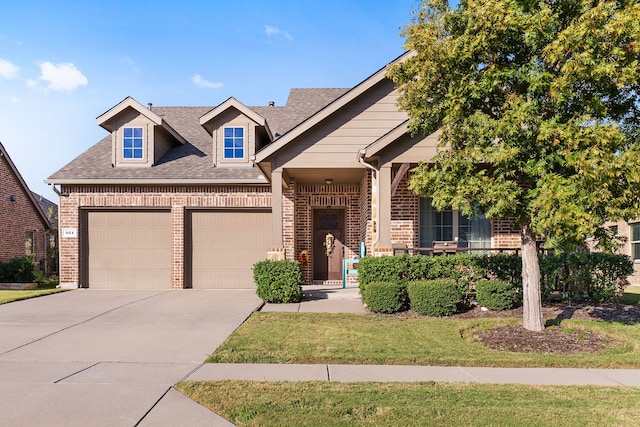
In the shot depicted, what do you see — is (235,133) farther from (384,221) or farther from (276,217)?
(384,221)

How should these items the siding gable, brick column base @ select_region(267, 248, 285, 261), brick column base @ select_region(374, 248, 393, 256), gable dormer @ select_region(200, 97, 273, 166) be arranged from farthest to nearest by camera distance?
gable dormer @ select_region(200, 97, 273, 166), the siding gable, brick column base @ select_region(267, 248, 285, 261), brick column base @ select_region(374, 248, 393, 256)

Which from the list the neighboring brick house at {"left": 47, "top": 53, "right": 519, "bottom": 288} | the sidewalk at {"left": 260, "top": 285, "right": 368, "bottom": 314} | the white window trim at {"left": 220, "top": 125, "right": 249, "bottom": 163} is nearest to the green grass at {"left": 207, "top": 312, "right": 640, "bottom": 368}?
the sidewalk at {"left": 260, "top": 285, "right": 368, "bottom": 314}

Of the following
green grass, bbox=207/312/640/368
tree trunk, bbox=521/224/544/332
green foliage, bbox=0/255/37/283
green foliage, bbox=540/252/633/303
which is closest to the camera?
green grass, bbox=207/312/640/368

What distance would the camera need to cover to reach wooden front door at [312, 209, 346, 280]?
49.4 ft

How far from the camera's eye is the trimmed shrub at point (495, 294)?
30.7ft

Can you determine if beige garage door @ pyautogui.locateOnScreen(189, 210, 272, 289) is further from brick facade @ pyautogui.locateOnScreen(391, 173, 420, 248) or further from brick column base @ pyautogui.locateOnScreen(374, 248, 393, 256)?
brick column base @ pyautogui.locateOnScreen(374, 248, 393, 256)

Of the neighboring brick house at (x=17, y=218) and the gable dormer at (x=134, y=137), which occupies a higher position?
the gable dormer at (x=134, y=137)

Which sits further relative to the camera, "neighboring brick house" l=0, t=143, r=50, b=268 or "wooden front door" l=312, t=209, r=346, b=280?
"neighboring brick house" l=0, t=143, r=50, b=268

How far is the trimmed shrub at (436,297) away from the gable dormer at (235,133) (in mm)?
7821

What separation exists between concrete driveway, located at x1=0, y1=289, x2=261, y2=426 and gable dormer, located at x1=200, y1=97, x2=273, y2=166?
5.14 meters

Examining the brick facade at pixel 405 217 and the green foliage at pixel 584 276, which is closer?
the green foliage at pixel 584 276

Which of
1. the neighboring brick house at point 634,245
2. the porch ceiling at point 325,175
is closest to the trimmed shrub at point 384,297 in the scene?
the porch ceiling at point 325,175

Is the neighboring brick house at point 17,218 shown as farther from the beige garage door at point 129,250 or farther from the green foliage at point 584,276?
the green foliage at point 584,276

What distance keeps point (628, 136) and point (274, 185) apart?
729 cm
